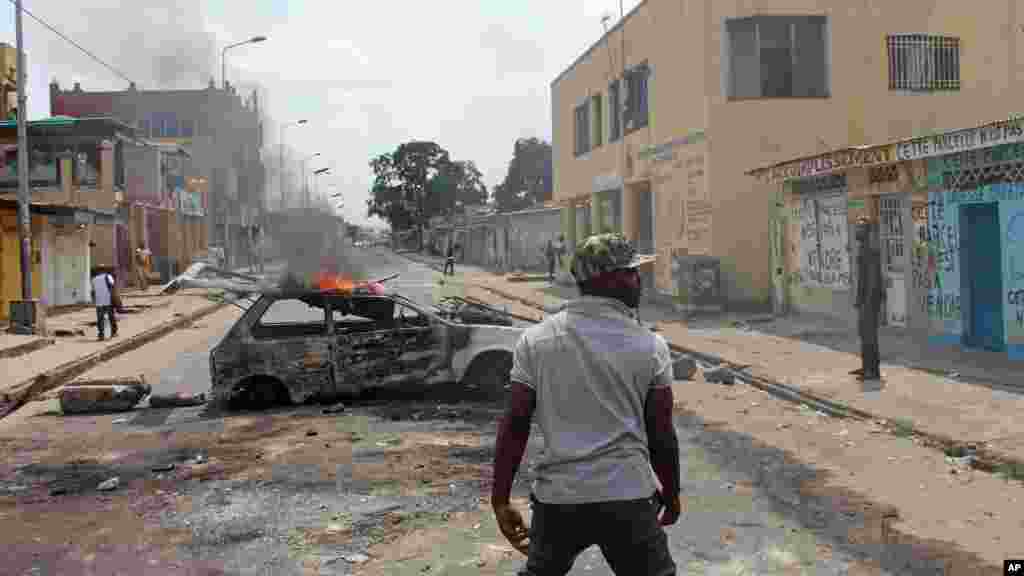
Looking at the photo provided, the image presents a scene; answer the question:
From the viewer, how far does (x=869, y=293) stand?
1122 centimetres

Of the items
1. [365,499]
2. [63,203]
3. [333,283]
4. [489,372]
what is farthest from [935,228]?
[63,203]

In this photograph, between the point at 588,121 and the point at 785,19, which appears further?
the point at 588,121

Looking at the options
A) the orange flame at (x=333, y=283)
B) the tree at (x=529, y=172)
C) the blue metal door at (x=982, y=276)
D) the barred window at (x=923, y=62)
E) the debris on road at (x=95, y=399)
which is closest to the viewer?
the orange flame at (x=333, y=283)

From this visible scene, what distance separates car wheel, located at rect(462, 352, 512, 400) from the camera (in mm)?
10789

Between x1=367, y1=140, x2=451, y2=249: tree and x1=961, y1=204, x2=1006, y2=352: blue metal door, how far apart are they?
9512 centimetres

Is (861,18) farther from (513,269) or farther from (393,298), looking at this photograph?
(513,269)

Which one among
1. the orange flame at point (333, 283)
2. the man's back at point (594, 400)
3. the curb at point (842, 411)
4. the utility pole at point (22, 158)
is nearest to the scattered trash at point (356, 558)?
the man's back at point (594, 400)

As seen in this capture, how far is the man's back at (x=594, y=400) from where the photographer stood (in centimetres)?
301

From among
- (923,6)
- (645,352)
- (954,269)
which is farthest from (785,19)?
(645,352)

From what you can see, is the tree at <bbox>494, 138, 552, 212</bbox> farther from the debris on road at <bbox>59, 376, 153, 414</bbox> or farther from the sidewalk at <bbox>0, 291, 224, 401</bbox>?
the debris on road at <bbox>59, 376, 153, 414</bbox>

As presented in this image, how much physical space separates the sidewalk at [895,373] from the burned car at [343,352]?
3.91 meters

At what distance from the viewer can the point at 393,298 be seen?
10969 mm

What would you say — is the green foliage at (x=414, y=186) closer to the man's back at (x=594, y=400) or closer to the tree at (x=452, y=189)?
the tree at (x=452, y=189)

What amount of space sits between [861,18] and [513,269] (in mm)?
33522
